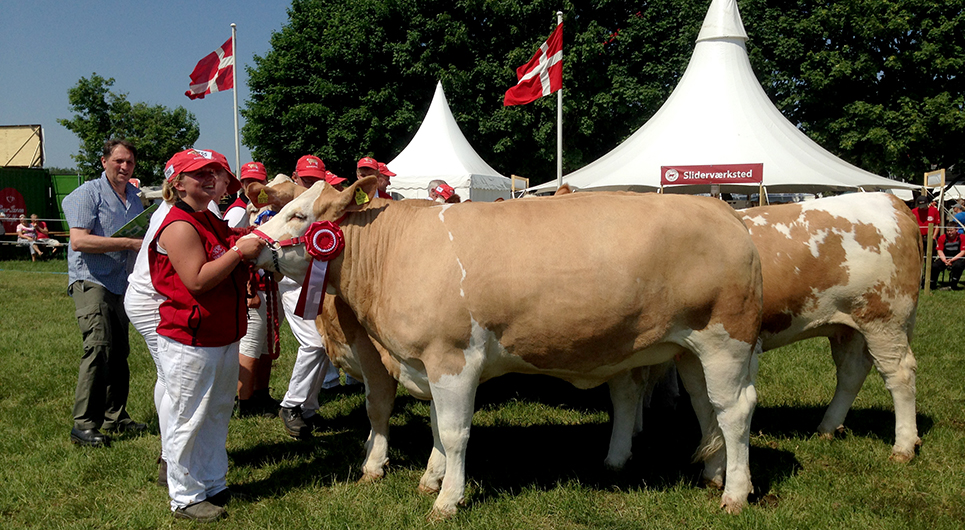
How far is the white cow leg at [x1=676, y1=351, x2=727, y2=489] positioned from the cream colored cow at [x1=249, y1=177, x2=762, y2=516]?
18 cm

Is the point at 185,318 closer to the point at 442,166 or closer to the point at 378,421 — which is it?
the point at 378,421

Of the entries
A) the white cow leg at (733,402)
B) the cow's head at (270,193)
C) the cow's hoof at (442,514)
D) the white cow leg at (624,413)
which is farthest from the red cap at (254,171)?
the white cow leg at (733,402)

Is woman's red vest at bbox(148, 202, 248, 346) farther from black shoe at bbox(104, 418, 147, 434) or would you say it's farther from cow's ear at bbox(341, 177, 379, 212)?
black shoe at bbox(104, 418, 147, 434)

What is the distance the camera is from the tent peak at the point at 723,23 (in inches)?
618

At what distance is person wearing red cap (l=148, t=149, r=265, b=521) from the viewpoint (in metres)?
3.62

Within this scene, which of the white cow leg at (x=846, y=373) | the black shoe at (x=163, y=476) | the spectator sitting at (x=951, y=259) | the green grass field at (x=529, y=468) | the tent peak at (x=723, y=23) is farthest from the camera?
the tent peak at (x=723, y=23)

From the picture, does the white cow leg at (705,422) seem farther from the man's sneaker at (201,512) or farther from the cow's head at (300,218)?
the man's sneaker at (201,512)

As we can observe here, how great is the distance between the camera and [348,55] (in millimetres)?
26938

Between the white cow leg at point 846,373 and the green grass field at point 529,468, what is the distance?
0.16 m

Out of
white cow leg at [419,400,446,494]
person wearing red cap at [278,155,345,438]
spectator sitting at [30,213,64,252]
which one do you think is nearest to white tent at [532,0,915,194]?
person wearing red cap at [278,155,345,438]

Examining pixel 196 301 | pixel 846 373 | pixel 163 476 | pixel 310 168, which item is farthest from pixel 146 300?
pixel 846 373

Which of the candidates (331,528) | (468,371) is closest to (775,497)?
(468,371)

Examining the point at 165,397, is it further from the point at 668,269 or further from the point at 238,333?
the point at 668,269

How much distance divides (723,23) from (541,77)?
538cm
